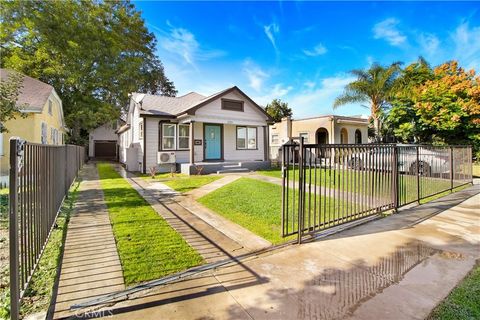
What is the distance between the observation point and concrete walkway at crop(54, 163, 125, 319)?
2742 mm

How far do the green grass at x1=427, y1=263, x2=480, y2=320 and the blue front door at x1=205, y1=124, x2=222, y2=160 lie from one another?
46.1 ft

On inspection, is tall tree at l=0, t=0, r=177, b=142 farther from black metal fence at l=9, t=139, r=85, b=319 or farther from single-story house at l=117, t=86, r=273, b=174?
black metal fence at l=9, t=139, r=85, b=319

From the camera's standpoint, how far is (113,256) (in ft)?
12.1

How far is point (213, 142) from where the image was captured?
16.3 meters

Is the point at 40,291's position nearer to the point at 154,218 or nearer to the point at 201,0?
the point at 154,218

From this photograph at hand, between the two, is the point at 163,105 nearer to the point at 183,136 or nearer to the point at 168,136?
the point at 168,136

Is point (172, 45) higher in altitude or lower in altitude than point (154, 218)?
higher

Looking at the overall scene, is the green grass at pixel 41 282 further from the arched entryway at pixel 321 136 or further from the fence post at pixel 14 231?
the arched entryway at pixel 321 136

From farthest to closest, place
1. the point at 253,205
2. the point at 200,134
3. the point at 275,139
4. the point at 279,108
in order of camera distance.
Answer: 1. the point at 279,108
2. the point at 275,139
3. the point at 200,134
4. the point at 253,205

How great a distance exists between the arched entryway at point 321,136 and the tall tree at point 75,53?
20.3 m

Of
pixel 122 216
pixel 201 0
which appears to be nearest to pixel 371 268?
pixel 122 216

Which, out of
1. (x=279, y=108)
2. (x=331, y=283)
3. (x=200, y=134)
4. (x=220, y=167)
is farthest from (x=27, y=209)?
(x=279, y=108)

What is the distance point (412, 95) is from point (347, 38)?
8.42 meters

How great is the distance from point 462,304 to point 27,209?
4.97m
